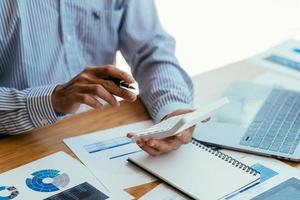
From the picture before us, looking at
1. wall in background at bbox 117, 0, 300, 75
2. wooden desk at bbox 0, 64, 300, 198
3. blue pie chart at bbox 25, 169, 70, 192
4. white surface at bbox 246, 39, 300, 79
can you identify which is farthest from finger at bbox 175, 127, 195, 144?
wall in background at bbox 117, 0, 300, 75

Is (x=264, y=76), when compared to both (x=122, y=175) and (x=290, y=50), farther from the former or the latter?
(x=122, y=175)

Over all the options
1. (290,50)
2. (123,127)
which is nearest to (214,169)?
(123,127)

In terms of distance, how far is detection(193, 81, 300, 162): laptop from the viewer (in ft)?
3.38

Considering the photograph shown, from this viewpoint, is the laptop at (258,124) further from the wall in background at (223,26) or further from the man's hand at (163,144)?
the wall in background at (223,26)

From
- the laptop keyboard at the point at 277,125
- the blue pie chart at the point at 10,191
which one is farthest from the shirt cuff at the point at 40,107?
the laptop keyboard at the point at 277,125

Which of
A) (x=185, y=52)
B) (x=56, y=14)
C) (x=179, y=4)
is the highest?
(x=56, y=14)

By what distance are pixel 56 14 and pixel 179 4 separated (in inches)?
65.9

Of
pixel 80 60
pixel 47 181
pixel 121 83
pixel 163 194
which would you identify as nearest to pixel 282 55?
pixel 80 60

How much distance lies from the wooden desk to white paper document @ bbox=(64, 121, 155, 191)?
21 millimetres

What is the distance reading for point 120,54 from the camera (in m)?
1.47

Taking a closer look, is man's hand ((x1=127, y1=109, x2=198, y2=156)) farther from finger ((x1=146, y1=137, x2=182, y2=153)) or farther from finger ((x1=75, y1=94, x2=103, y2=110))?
finger ((x1=75, y1=94, x2=103, y2=110))

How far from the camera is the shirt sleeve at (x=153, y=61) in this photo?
1.18 m

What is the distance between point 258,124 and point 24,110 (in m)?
0.55

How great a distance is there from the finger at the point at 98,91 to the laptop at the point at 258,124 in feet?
0.71
